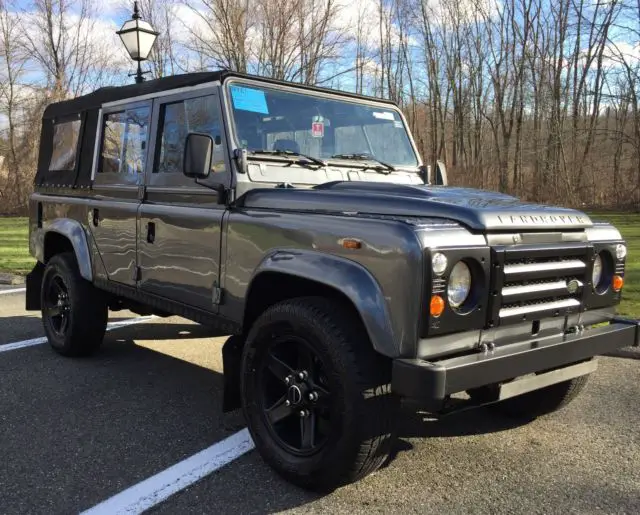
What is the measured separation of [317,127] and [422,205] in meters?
1.47

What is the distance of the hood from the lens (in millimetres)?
2762

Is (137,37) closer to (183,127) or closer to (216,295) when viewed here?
(183,127)

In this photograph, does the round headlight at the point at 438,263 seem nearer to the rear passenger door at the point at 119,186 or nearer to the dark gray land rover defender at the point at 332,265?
the dark gray land rover defender at the point at 332,265

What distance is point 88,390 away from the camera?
4.48m

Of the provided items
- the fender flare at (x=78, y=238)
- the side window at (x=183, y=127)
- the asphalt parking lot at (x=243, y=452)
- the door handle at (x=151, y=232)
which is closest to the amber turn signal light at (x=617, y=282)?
the asphalt parking lot at (x=243, y=452)

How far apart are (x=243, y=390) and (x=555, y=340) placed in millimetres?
1650

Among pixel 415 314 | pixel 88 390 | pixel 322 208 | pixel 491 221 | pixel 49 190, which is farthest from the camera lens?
pixel 49 190

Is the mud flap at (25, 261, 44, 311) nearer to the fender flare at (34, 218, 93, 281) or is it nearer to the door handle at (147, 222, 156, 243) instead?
the fender flare at (34, 218, 93, 281)

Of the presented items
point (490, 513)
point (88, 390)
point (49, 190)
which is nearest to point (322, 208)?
point (490, 513)

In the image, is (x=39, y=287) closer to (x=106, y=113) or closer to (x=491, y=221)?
(x=106, y=113)

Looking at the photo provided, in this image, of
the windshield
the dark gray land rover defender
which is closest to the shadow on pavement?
the dark gray land rover defender

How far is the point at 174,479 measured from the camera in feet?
10.1

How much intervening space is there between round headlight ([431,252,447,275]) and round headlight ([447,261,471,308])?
0.23 feet

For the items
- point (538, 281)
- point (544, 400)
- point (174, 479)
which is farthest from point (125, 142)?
point (544, 400)
